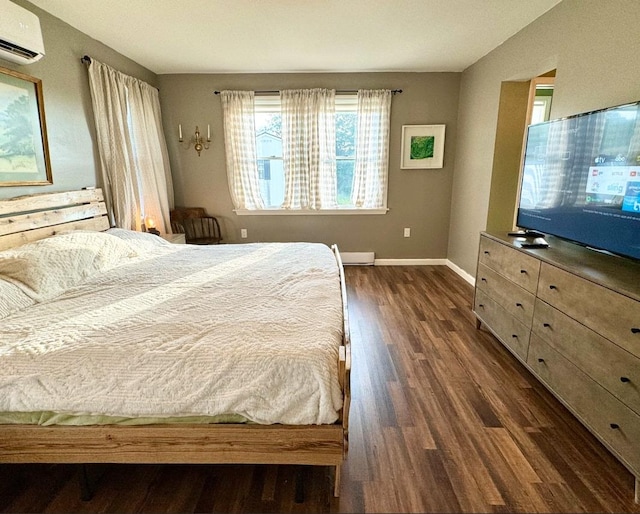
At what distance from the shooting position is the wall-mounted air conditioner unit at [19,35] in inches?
82.5

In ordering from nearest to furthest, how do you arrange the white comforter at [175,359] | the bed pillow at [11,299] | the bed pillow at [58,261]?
the white comforter at [175,359], the bed pillow at [11,299], the bed pillow at [58,261]

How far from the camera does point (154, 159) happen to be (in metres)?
3.95

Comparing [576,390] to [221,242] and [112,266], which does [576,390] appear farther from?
[221,242]

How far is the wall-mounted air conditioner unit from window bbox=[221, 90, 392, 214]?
2.15 metres

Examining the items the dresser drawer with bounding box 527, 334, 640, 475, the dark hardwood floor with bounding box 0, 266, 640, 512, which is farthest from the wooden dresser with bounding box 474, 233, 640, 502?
the dark hardwood floor with bounding box 0, 266, 640, 512

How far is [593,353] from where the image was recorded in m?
1.63

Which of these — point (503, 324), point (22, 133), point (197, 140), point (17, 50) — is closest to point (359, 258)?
point (503, 324)

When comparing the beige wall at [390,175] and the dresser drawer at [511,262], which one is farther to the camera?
the beige wall at [390,175]

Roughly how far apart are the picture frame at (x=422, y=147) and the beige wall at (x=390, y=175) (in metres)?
0.08

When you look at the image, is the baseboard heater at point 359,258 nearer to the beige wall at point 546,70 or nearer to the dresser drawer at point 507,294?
the beige wall at point 546,70

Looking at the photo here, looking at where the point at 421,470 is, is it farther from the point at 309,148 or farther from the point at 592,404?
the point at 309,148

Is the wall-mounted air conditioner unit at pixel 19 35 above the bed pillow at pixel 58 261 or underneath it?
above

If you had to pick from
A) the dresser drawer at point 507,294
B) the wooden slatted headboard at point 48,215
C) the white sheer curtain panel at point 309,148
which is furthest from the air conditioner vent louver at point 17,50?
the dresser drawer at point 507,294

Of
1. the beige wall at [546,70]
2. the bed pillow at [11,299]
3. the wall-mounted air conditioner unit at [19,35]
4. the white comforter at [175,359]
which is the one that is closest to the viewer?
the white comforter at [175,359]
